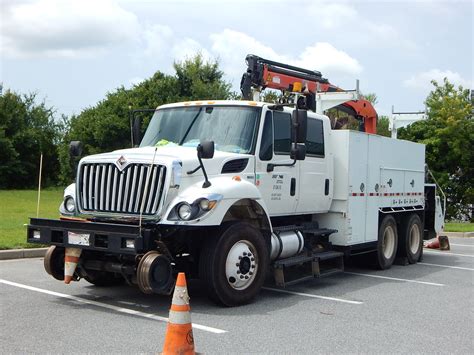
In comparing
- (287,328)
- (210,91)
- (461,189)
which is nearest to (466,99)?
(461,189)

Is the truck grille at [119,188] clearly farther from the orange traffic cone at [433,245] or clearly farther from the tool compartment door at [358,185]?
the orange traffic cone at [433,245]

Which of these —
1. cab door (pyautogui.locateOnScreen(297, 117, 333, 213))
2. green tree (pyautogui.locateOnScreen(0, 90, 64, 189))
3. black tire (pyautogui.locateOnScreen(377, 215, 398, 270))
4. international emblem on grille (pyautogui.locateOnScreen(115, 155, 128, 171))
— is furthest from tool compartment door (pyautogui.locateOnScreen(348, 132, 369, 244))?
green tree (pyautogui.locateOnScreen(0, 90, 64, 189))

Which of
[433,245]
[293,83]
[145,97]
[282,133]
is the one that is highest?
[145,97]

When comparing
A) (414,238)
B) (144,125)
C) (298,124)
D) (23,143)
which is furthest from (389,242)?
(23,143)

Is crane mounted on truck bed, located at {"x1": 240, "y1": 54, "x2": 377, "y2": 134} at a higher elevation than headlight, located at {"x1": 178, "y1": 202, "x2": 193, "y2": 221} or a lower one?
higher

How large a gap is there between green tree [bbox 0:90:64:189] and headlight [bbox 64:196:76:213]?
37333 mm

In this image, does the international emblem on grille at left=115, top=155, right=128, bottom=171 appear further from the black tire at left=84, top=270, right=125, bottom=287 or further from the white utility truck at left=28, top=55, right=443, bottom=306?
the black tire at left=84, top=270, right=125, bottom=287

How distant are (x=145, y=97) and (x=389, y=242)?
80.6 feet

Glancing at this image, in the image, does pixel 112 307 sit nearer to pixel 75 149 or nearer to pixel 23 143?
pixel 75 149

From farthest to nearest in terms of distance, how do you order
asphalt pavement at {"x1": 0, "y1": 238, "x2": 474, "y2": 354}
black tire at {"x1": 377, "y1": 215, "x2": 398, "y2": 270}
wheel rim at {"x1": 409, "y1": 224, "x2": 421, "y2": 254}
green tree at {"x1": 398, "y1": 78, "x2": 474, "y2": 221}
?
green tree at {"x1": 398, "y1": 78, "x2": 474, "y2": 221} < wheel rim at {"x1": 409, "y1": 224, "x2": 421, "y2": 254} < black tire at {"x1": 377, "y1": 215, "x2": 398, "y2": 270} < asphalt pavement at {"x1": 0, "y1": 238, "x2": 474, "y2": 354}

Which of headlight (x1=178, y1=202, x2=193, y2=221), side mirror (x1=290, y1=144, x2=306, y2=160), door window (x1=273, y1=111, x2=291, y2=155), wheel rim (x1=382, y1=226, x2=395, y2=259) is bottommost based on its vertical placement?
wheel rim (x1=382, y1=226, x2=395, y2=259)

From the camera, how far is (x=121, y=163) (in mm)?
7699

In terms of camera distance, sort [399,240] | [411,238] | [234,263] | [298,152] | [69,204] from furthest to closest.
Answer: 1. [411,238]
2. [399,240]
3. [298,152]
4. [69,204]
5. [234,263]

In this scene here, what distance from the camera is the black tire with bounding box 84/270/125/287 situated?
842 cm
